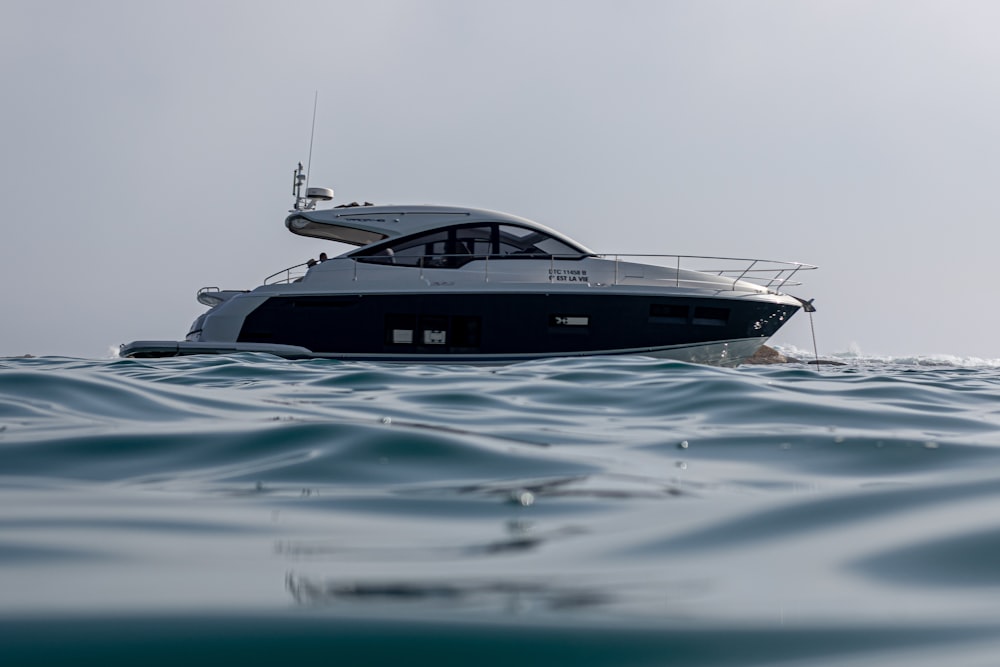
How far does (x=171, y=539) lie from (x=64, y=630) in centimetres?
56

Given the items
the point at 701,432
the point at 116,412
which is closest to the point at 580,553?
the point at 701,432

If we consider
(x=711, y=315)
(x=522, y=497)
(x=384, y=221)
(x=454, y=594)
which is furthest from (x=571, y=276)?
(x=454, y=594)

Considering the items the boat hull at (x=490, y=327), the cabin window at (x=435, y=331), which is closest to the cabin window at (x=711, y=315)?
the boat hull at (x=490, y=327)

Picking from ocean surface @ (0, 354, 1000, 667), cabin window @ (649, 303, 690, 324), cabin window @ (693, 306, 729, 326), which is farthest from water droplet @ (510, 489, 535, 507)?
cabin window @ (693, 306, 729, 326)

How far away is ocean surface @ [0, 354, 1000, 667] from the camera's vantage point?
984 mm

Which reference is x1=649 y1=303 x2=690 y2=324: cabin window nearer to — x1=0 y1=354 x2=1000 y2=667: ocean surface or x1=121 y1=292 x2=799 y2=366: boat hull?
x1=121 y1=292 x2=799 y2=366: boat hull

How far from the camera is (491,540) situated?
5.19 feet

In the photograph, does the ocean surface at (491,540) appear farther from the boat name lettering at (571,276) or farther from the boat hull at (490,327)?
the boat name lettering at (571,276)

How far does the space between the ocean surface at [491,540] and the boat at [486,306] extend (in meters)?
8.42

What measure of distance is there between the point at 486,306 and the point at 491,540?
35.1ft

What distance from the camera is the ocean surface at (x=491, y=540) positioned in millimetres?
984

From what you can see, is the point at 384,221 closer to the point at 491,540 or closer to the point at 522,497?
the point at 522,497

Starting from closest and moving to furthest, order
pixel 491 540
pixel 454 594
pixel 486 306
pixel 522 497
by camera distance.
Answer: pixel 454 594
pixel 491 540
pixel 522 497
pixel 486 306

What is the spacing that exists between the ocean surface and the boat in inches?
331
